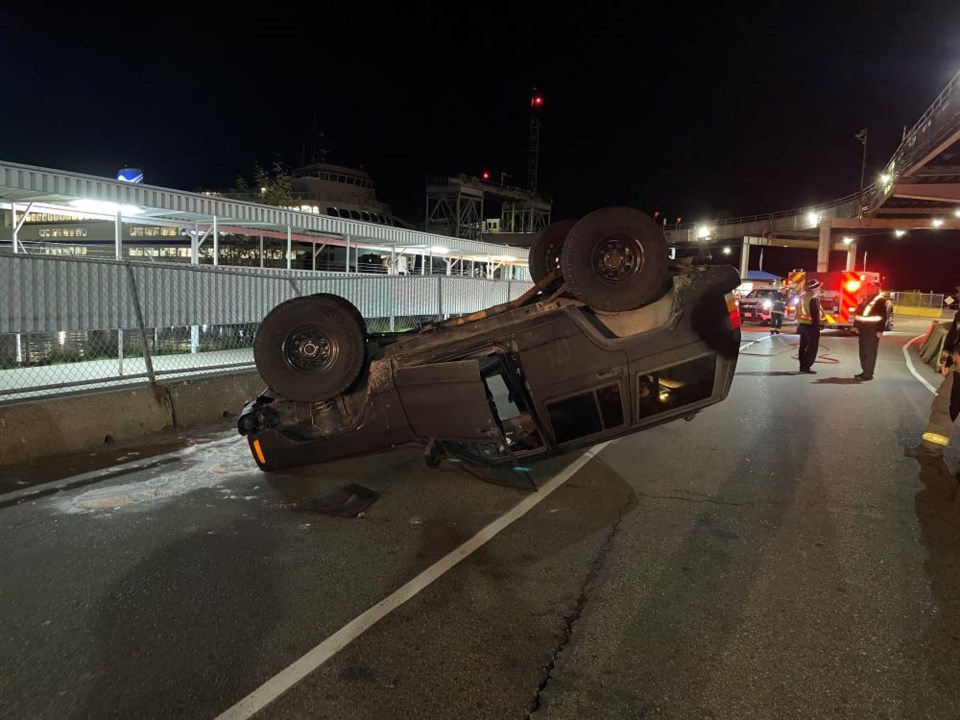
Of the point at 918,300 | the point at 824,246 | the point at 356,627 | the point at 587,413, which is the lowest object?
the point at 356,627

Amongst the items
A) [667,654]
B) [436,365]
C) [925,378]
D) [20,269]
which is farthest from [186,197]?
[925,378]

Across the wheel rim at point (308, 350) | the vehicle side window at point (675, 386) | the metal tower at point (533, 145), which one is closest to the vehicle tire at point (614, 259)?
the vehicle side window at point (675, 386)

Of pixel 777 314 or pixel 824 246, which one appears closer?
pixel 777 314

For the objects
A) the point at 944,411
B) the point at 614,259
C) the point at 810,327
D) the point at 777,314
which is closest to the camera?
the point at 614,259

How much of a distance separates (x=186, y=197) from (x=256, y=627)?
39.5ft

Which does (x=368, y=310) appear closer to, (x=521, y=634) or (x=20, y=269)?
(x=20, y=269)

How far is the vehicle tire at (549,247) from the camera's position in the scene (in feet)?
19.6

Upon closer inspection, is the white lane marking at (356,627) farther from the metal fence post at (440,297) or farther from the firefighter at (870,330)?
the metal fence post at (440,297)

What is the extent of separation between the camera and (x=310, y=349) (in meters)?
5.05

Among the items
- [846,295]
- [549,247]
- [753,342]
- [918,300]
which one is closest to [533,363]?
[549,247]

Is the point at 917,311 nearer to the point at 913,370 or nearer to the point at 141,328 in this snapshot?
the point at 913,370

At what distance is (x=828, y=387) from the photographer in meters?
10.6

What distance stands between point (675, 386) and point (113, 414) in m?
5.66

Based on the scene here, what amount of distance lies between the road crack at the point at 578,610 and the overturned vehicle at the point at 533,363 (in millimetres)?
849
